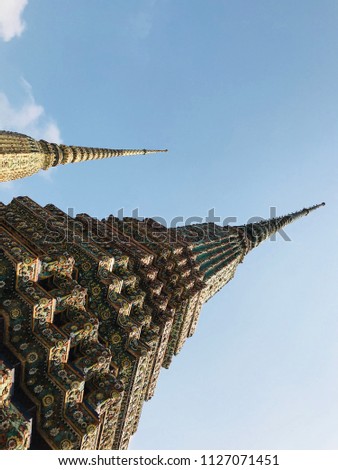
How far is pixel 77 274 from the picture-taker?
1766 centimetres

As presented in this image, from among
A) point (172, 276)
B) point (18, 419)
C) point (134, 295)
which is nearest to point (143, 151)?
point (172, 276)

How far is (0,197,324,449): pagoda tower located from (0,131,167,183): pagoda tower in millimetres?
1846

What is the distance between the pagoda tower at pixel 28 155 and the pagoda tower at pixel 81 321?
185 centimetres

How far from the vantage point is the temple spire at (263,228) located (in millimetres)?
60200

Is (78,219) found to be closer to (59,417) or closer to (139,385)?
(139,385)

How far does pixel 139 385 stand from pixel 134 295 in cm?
484

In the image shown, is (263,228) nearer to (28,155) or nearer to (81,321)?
(28,155)

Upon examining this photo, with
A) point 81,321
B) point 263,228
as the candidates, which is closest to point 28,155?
point 81,321

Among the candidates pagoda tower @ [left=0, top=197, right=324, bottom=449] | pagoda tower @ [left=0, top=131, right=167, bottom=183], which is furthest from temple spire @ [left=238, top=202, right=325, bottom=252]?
pagoda tower @ [left=0, top=131, right=167, bottom=183]

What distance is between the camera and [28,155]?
19.2m

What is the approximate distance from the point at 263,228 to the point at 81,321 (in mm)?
53700

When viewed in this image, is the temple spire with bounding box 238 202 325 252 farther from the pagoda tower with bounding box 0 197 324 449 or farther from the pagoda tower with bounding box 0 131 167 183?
the pagoda tower with bounding box 0 131 167 183

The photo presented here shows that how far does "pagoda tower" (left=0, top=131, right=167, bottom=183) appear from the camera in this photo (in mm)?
17161
